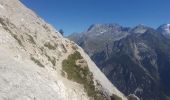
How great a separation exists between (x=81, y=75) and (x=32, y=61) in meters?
14.3

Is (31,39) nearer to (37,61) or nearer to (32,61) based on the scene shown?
(37,61)

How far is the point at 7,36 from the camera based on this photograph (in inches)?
1827

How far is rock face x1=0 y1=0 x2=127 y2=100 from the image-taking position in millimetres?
32000

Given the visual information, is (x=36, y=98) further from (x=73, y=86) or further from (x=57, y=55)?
(x=57, y=55)

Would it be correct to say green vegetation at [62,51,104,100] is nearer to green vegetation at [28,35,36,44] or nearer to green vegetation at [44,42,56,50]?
green vegetation at [44,42,56,50]

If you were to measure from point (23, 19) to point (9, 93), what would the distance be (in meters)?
31.1

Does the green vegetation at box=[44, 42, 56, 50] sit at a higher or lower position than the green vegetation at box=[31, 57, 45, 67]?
higher

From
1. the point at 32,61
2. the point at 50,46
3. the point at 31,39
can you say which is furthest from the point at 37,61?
the point at 50,46

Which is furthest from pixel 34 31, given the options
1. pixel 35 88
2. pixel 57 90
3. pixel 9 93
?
pixel 9 93

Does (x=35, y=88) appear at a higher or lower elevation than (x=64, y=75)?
lower

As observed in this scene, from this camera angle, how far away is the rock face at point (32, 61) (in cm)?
3200

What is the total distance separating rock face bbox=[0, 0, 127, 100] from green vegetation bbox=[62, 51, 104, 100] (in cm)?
93

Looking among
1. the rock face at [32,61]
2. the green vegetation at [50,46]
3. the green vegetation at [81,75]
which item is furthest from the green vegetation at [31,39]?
the green vegetation at [81,75]

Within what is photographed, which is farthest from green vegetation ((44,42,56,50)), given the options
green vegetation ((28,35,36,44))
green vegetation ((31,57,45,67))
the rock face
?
green vegetation ((31,57,45,67))
